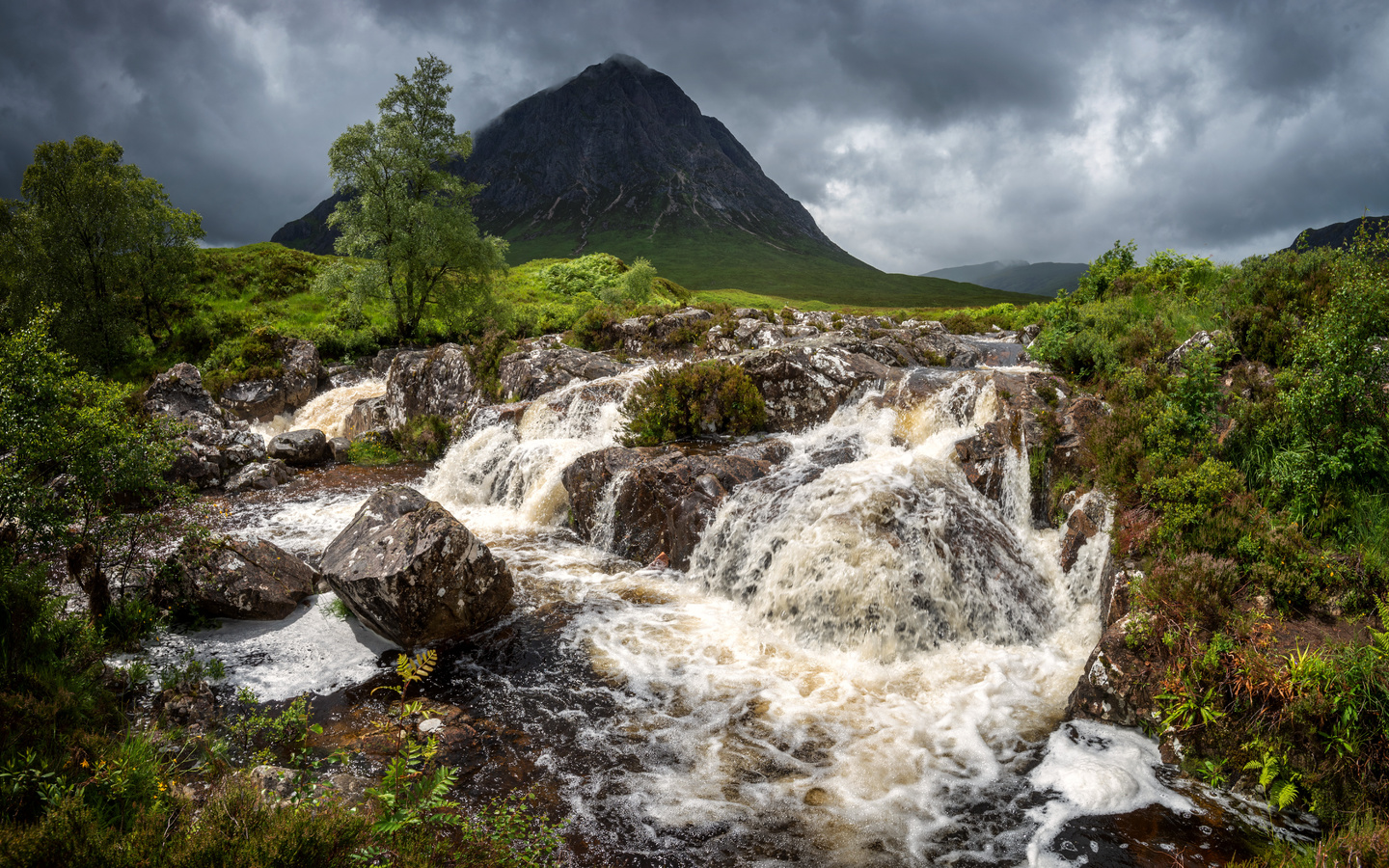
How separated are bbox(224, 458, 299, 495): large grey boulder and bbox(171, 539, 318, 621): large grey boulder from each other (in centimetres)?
1121

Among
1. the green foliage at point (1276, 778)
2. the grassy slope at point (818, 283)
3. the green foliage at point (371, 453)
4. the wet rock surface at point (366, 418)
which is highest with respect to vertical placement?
the grassy slope at point (818, 283)

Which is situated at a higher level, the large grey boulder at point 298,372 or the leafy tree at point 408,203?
the leafy tree at point 408,203

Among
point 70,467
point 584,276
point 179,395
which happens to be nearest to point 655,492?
point 70,467

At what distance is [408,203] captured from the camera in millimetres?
31906

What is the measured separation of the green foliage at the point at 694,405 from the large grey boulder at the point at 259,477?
1394cm

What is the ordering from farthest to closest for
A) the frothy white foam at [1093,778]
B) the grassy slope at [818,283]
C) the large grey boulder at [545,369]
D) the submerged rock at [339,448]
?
the grassy slope at [818,283] < the large grey boulder at [545,369] < the submerged rock at [339,448] < the frothy white foam at [1093,778]

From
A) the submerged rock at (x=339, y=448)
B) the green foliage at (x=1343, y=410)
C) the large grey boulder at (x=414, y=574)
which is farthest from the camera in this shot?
the submerged rock at (x=339, y=448)

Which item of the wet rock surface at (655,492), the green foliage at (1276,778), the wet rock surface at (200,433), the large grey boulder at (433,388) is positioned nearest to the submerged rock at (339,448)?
the large grey boulder at (433,388)

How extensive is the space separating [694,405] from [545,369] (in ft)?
33.0

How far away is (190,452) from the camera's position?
21.0m

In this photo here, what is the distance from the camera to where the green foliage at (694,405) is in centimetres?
1870

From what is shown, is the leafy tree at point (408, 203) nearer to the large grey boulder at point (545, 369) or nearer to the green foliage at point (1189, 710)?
the large grey boulder at point (545, 369)

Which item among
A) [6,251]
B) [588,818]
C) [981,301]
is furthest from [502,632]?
[981,301]

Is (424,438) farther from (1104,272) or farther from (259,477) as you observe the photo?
(1104,272)
